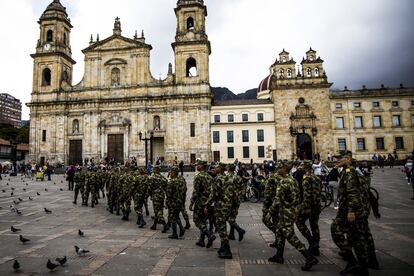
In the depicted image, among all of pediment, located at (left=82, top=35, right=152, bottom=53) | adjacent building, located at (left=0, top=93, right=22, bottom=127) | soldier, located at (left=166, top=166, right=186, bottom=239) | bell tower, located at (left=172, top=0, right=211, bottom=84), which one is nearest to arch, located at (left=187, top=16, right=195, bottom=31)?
bell tower, located at (left=172, top=0, right=211, bottom=84)

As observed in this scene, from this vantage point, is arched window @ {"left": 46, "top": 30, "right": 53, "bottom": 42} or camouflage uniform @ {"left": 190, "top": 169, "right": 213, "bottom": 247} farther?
arched window @ {"left": 46, "top": 30, "right": 53, "bottom": 42}

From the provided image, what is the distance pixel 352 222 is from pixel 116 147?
40444mm

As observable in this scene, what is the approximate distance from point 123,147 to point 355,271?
4004cm

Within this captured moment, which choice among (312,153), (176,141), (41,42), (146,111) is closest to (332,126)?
(312,153)

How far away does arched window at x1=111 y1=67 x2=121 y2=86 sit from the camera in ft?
145

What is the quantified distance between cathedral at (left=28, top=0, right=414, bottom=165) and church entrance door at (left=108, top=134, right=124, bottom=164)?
0.46 ft

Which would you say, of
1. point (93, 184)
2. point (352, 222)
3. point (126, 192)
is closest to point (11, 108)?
point (93, 184)

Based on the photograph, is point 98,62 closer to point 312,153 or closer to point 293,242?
point 312,153

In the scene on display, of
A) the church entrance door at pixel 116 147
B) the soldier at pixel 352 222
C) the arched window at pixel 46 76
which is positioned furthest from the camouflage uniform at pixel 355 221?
the arched window at pixel 46 76

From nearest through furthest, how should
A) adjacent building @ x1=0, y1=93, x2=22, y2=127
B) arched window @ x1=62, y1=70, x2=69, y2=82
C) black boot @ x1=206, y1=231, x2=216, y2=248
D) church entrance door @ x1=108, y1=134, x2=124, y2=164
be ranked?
black boot @ x1=206, y1=231, x2=216, y2=248 < church entrance door @ x1=108, y1=134, x2=124, y2=164 < arched window @ x1=62, y1=70, x2=69, y2=82 < adjacent building @ x1=0, y1=93, x2=22, y2=127

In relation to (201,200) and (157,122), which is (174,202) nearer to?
(201,200)

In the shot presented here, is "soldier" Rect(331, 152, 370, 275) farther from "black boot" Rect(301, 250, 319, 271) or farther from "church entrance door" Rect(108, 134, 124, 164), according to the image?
"church entrance door" Rect(108, 134, 124, 164)

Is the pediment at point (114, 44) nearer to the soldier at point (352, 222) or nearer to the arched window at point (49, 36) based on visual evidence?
the arched window at point (49, 36)

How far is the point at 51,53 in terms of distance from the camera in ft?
148
